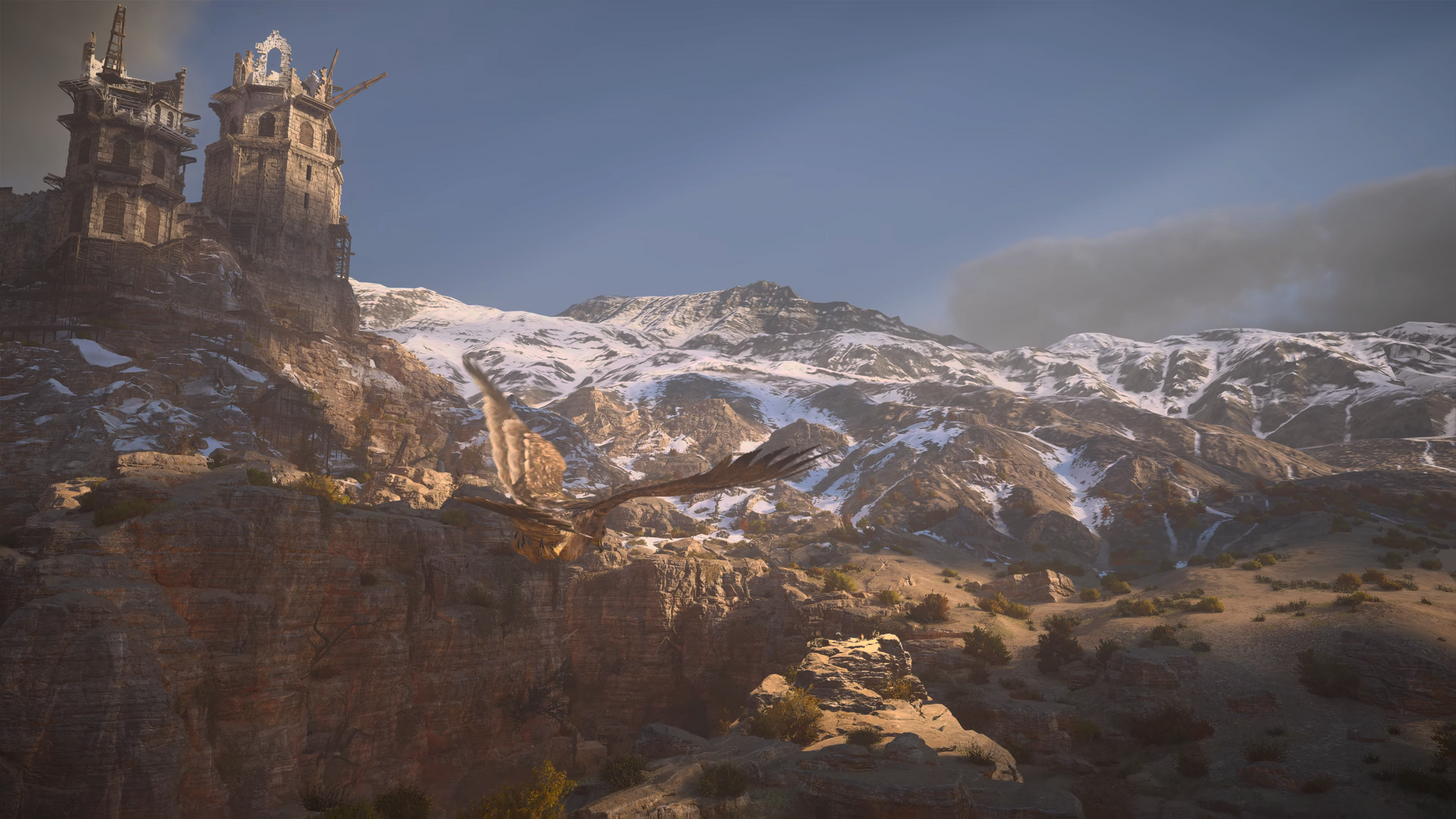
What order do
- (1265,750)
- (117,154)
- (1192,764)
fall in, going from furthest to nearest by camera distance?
(117,154) → (1192,764) → (1265,750)

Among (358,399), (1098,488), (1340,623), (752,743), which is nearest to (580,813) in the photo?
(752,743)

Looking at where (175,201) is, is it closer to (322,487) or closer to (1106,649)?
(322,487)

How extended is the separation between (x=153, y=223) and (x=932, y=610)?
184ft

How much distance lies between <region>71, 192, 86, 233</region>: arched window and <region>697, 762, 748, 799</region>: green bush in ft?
182

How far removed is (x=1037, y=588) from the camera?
46688 millimetres

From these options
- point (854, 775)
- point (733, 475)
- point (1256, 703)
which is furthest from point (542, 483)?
point (1256, 703)

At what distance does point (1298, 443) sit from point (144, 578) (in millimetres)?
125033

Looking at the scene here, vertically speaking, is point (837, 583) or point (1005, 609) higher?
point (837, 583)

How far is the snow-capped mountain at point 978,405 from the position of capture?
71375 mm

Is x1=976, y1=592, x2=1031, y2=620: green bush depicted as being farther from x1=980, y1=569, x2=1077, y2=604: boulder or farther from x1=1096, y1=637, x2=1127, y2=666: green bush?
x1=1096, y1=637, x2=1127, y2=666: green bush

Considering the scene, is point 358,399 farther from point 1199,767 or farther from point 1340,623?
point 1340,623

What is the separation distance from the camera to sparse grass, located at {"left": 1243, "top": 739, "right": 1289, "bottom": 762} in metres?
23.9

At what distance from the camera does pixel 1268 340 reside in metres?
144

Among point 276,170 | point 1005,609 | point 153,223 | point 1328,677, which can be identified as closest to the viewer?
point 1328,677
